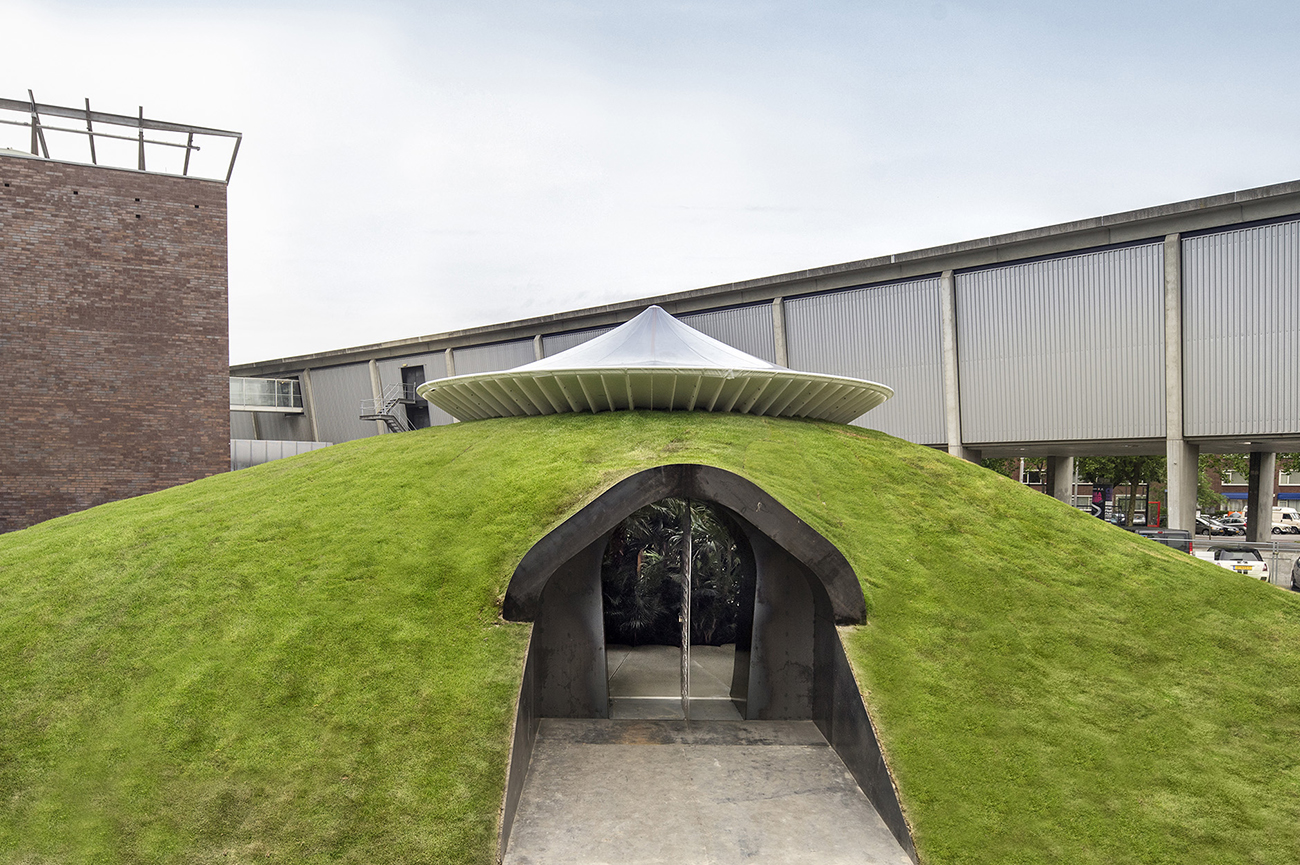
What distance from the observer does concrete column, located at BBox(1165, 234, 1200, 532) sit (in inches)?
974

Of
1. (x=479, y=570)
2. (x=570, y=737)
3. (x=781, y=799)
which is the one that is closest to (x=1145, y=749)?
(x=781, y=799)

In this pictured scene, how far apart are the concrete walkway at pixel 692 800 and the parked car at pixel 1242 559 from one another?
1997cm

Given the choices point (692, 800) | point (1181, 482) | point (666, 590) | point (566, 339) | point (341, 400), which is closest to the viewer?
point (692, 800)

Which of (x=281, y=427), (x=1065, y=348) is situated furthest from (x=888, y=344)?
(x=281, y=427)

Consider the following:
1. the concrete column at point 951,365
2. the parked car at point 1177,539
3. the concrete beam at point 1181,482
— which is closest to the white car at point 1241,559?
the parked car at point 1177,539

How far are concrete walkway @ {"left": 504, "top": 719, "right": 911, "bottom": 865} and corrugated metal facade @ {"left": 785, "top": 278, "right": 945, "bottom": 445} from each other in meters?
21.2

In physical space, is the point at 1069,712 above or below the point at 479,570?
below

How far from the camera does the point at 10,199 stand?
2366 centimetres

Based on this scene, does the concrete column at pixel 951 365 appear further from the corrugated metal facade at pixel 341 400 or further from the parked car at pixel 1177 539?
the corrugated metal facade at pixel 341 400

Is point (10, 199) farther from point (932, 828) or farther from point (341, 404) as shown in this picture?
point (932, 828)

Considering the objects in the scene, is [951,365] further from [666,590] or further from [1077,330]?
[666,590]

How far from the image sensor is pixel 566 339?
38.5 meters

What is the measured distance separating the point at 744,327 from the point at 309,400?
1269 inches

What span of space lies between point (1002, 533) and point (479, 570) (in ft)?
28.1
